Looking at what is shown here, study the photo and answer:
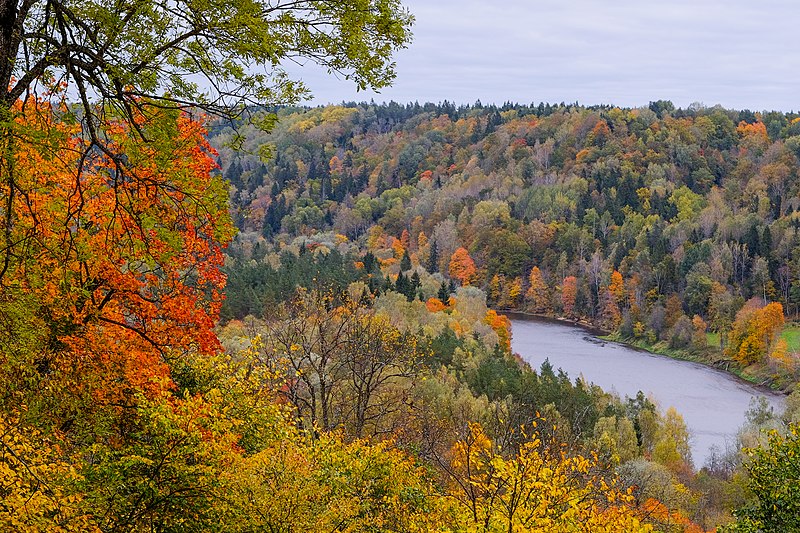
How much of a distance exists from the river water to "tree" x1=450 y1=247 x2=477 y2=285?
26747 millimetres

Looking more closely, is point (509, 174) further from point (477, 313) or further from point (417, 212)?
point (477, 313)

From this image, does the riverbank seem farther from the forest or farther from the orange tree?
the orange tree

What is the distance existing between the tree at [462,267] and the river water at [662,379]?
87.8 feet

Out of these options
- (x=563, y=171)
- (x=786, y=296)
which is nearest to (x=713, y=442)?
(x=786, y=296)

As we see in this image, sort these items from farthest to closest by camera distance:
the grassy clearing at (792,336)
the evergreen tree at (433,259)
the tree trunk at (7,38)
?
the evergreen tree at (433,259)
the grassy clearing at (792,336)
the tree trunk at (7,38)

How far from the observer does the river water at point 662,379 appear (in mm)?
58812

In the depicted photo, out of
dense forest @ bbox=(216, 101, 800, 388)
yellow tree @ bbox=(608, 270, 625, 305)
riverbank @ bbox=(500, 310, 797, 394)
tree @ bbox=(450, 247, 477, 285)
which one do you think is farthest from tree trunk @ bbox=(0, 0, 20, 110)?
tree @ bbox=(450, 247, 477, 285)

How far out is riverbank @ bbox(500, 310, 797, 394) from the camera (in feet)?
245

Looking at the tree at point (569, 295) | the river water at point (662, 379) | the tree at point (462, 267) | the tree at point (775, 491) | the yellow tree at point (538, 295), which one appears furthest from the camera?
the tree at point (462, 267)

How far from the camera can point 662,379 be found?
243 ft

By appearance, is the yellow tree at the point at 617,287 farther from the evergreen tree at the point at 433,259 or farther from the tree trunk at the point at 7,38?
the tree trunk at the point at 7,38

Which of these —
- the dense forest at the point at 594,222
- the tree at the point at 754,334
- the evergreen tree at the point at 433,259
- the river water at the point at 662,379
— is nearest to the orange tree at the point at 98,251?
the dense forest at the point at 594,222

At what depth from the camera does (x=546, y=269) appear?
130m

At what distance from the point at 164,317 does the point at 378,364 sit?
27.2 ft
